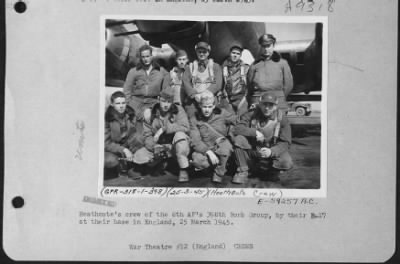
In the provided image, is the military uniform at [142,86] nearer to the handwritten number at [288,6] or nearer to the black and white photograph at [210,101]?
the black and white photograph at [210,101]

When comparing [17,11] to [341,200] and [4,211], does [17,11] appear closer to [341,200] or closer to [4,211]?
[4,211]

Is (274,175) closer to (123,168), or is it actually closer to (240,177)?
(240,177)

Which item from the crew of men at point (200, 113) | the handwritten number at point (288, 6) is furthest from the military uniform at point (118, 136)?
the handwritten number at point (288, 6)

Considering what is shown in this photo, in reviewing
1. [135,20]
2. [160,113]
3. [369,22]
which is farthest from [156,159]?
[369,22]

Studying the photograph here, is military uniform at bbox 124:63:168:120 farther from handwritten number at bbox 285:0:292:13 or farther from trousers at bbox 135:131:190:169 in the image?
handwritten number at bbox 285:0:292:13

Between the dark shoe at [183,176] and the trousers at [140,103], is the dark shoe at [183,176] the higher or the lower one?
the lower one

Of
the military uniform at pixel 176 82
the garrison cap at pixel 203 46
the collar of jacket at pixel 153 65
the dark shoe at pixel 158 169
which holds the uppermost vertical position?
the garrison cap at pixel 203 46

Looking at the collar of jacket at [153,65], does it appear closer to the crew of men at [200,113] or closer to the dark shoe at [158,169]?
the crew of men at [200,113]
